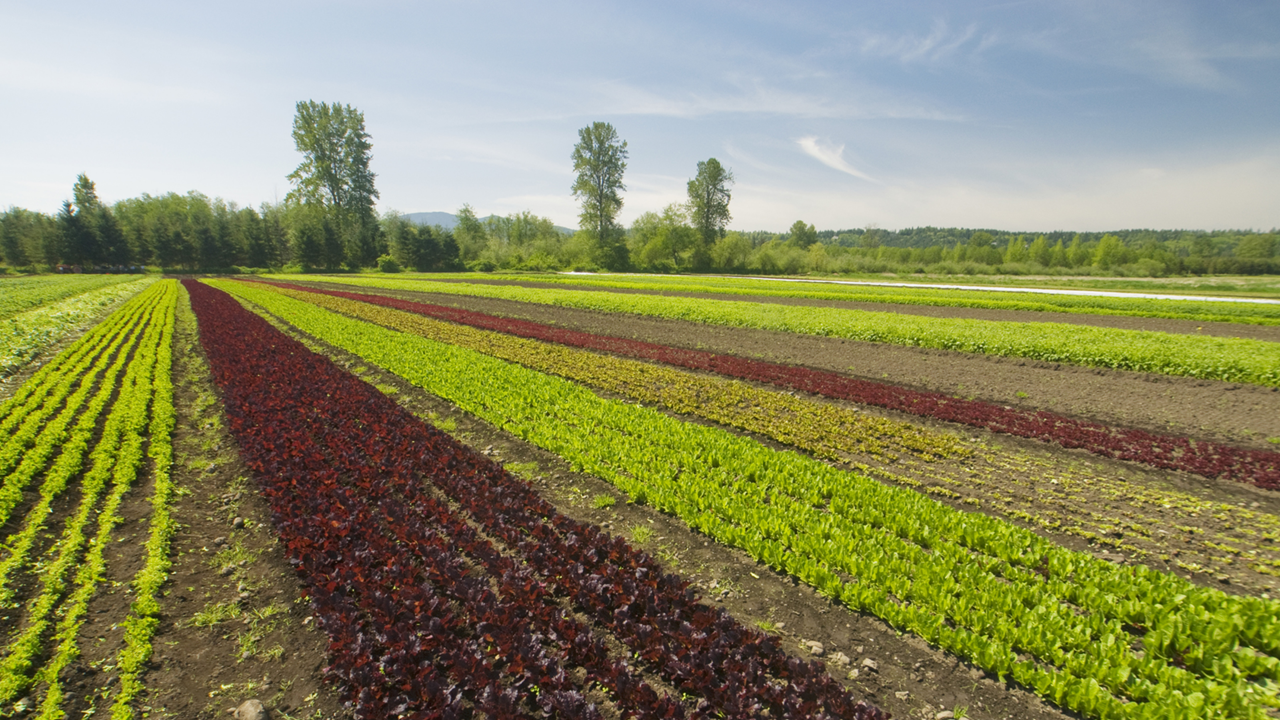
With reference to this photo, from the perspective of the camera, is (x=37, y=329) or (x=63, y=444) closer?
(x=63, y=444)

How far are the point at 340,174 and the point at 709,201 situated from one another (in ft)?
225

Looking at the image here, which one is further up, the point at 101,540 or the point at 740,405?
the point at 740,405

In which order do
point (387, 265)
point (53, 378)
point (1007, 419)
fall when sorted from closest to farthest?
point (1007, 419), point (53, 378), point (387, 265)

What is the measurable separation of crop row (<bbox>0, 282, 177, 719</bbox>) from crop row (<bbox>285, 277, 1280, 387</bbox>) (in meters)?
20.4

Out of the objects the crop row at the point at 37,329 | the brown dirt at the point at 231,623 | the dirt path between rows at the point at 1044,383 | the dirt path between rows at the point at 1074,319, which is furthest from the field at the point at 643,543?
the dirt path between rows at the point at 1074,319

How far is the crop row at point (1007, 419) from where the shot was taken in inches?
335

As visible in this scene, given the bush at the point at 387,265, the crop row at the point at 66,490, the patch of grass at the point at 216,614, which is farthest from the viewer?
the bush at the point at 387,265

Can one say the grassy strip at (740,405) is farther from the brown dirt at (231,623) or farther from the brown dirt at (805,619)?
the brown dirt at (231,623)

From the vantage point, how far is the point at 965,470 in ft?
27.8

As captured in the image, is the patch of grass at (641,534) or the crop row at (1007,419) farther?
the crop row at (1007,419)

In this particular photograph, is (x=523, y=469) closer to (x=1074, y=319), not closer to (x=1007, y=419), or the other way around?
(x=1007, y=419)

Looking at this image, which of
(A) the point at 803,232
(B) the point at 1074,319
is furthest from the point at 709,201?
(B) the point at 1074,319

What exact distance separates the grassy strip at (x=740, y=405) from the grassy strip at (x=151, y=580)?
28.3ft

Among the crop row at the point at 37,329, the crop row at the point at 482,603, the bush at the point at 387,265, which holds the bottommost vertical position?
the crop row at the point at 482,603
